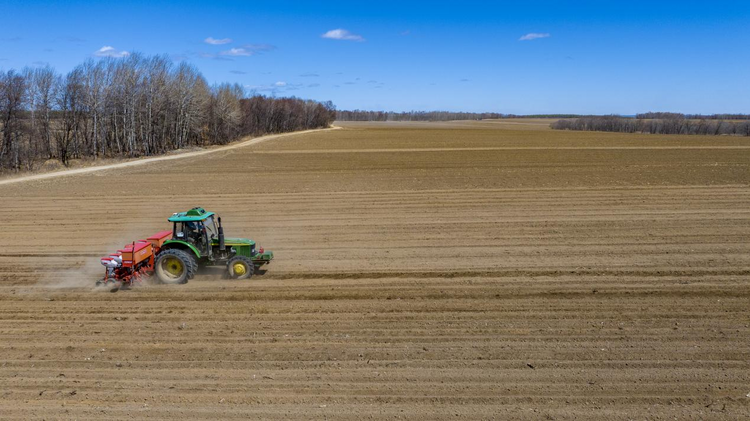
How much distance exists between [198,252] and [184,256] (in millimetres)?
329

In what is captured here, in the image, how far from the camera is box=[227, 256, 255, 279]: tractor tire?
11969mm

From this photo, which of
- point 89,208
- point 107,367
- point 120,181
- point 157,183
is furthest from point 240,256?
point 120,181

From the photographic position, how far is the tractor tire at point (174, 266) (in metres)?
11.5

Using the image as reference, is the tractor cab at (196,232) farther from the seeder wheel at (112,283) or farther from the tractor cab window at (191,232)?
the seeder wheel at (112,283)

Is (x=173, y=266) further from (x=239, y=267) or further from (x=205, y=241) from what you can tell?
(x=239, y=267)

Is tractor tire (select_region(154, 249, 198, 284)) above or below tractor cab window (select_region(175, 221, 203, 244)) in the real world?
below

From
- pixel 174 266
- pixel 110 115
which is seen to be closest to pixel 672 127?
pixel 110 115

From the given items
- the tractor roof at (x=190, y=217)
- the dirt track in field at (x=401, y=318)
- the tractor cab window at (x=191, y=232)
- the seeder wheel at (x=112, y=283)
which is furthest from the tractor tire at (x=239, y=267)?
the seeder wheel at (x=112, y=283)

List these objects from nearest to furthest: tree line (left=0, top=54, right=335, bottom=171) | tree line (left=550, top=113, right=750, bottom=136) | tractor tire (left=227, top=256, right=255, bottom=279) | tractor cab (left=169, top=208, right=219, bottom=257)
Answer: tractor cab (left=169, top=208, right=219, bottom=257), tractor tire (left=227, top=256, right=255, bottom=279), tree line (left=0, top=54, right=335, bottom=171), tree line (left=550, top=113, right=750, bottom=136)

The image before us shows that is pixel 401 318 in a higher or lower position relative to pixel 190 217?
lower

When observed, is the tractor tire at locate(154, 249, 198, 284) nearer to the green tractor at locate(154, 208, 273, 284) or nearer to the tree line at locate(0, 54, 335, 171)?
the green tractor at locate(154, 208, 273, 284)

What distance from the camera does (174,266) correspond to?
1178 cm

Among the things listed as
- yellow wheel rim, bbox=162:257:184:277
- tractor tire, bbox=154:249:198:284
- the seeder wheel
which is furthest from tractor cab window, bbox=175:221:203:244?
the seeder wheel

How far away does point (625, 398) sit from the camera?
7.06 metres
